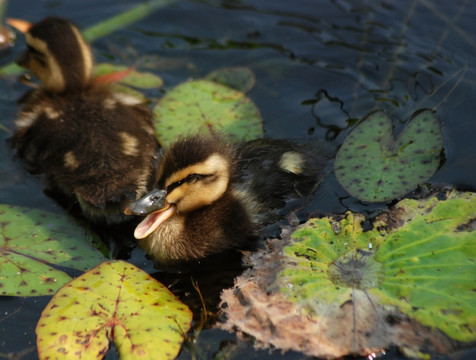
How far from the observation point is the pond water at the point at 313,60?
369 cm

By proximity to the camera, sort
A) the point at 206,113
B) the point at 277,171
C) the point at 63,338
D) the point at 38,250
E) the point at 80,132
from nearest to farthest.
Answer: the point at 63,338 → the point at 38,250 → the point at 277,171 → the point at 80,132 → the point at 206,113

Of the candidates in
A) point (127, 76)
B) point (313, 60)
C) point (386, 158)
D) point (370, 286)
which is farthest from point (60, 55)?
point (370, 286)

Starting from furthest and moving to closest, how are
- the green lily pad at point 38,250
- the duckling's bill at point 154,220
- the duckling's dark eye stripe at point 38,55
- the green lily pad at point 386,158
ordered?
the duckling's dark eye stripe at point 38,55
the green lily pad at point 386,158
the duckling's bill at point 154,220
the green lily pad at point 38,250

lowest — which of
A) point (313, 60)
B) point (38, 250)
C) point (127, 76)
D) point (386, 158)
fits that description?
point (38, 250)

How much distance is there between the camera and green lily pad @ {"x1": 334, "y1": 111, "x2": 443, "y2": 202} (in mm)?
3232

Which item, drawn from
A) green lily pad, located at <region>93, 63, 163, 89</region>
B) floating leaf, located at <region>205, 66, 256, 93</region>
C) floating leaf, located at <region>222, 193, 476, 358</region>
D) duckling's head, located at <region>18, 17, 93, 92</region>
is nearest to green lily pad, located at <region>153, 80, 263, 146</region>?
floating leaf, located at <region>205, 66, 256, 93</region>

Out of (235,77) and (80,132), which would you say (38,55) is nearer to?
(80,132)

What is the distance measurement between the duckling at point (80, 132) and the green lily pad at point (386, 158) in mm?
1017

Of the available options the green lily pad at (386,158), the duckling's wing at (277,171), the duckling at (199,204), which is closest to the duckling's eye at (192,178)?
the duckling at (199,204)

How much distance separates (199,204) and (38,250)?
0.78 m

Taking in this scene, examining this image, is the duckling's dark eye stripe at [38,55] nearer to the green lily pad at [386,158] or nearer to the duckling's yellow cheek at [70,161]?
the duckling's yellow cheek at [70,161]

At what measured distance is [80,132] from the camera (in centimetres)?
345

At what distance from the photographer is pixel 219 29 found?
16.2ft

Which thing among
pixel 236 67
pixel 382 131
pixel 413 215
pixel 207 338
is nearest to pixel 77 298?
pixel 207 338
